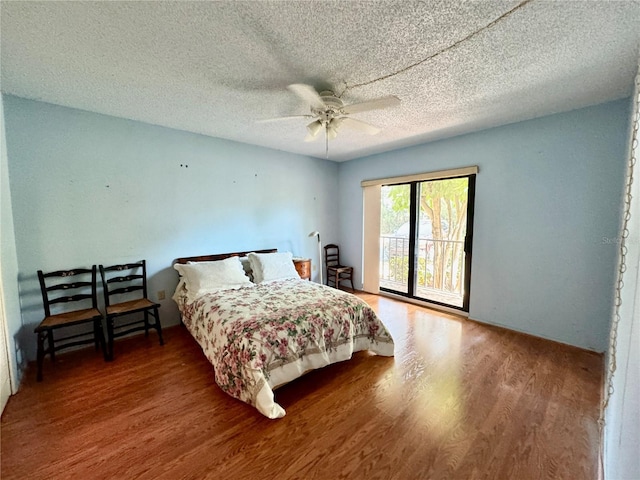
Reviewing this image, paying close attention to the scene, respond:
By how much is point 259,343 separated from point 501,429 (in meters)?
1.66

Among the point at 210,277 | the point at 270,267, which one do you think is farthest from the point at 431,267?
the point at 210,277

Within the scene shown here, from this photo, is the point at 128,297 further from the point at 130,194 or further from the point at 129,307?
the point at 130,194

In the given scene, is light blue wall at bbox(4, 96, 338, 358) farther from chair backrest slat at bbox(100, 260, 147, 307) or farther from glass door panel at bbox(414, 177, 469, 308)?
glass door panel at bbox(414, 177, 469, 308)

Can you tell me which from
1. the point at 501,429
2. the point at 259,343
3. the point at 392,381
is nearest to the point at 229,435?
the point at 259,343

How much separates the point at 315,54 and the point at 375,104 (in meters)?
0.52

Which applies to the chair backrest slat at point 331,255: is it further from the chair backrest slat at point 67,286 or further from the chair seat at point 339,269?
the chair backrest slat at point 67,286

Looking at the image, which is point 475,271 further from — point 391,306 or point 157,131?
point 157,131

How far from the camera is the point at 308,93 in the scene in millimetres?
1803

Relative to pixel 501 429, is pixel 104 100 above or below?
above

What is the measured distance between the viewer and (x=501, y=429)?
1655mm

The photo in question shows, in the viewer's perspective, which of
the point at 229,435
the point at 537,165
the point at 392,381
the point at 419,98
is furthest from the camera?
the point at 537,165

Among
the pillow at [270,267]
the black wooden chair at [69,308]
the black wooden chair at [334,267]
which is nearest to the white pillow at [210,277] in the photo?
the pillow at [270,267]

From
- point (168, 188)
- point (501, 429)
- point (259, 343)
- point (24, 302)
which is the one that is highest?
point (168, 188)

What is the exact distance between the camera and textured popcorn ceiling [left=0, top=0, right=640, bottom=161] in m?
1.37
